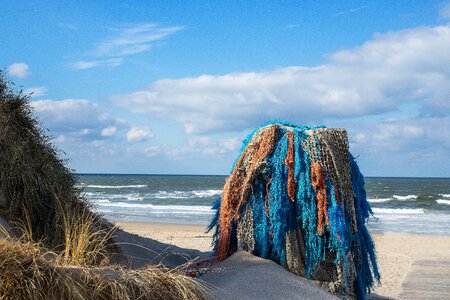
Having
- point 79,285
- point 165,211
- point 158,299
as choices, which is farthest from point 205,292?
point 165,211

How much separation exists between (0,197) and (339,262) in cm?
363

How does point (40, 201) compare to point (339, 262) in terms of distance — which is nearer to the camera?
point (339, 262)

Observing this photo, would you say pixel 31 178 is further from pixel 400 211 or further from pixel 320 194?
pixel 400 211

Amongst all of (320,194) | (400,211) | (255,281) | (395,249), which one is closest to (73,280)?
(255,281)

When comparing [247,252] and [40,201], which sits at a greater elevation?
[40,201]

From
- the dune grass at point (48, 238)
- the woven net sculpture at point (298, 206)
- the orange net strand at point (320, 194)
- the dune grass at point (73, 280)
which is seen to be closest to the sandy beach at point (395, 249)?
the woven net sculpture at point (298, 206)

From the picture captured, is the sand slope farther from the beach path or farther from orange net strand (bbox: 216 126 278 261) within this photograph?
the beach path

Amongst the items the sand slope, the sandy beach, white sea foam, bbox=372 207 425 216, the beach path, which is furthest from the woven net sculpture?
white sea foam, bbox=372 207 425 216

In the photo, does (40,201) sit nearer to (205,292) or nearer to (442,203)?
(205,292)

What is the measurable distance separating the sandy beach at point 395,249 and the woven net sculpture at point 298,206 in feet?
12.2

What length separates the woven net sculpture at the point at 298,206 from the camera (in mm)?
5969

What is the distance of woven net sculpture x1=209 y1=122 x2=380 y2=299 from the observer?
5.97 m

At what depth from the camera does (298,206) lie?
6020 millimetres

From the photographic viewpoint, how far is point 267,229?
603cm
